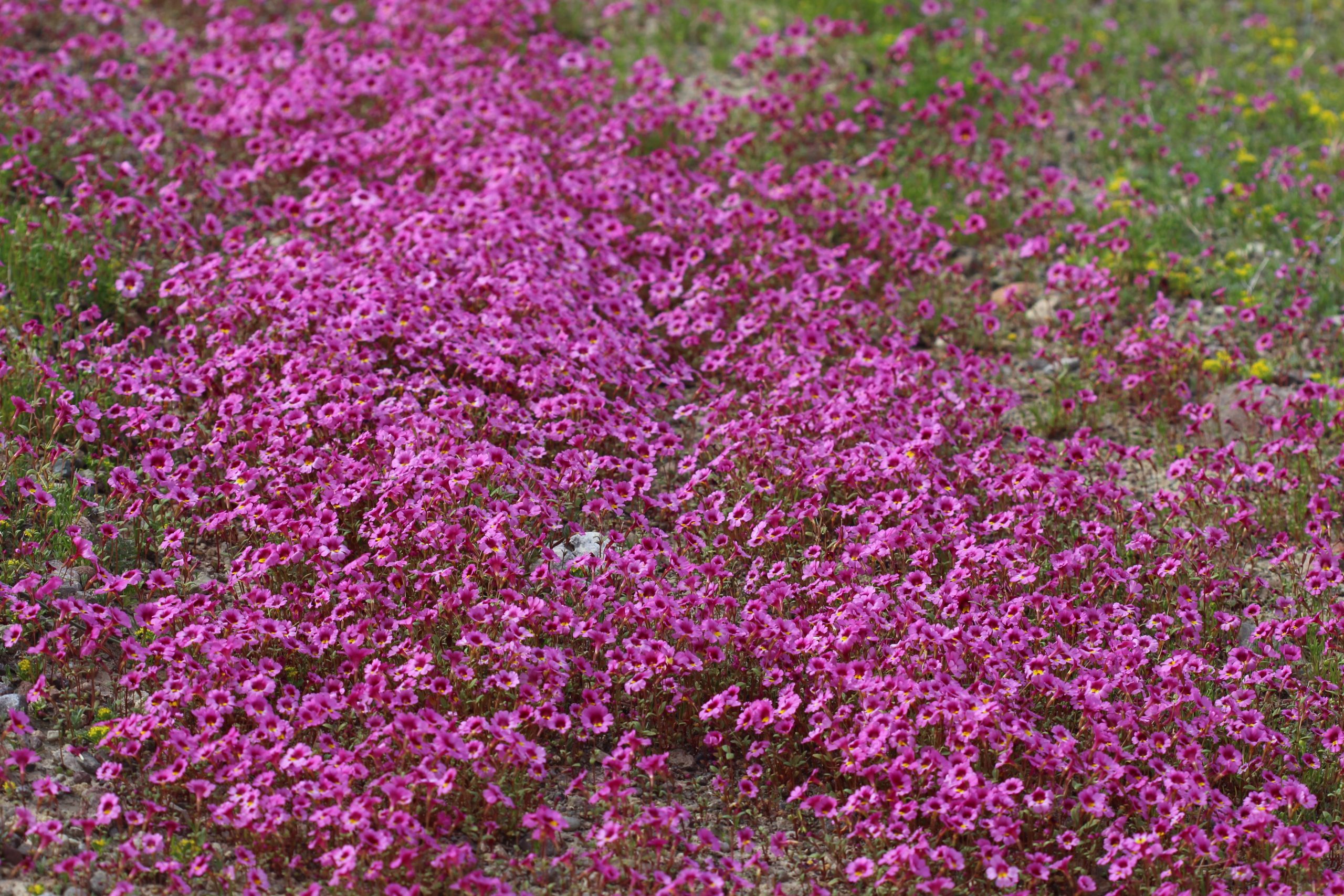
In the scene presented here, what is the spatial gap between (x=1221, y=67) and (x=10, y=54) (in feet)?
34.2

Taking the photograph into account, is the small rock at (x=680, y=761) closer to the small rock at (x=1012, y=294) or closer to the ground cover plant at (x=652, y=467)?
the ground cover plant at (x=652, y=467)

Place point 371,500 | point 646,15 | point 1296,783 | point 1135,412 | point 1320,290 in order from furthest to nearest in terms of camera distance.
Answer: point 646,15 → point 1320,290 → point 1135,412 → point 371,500 → point 1296,783

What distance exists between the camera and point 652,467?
6.93 metres

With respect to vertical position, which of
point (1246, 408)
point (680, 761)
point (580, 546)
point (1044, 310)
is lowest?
point (680, 761)

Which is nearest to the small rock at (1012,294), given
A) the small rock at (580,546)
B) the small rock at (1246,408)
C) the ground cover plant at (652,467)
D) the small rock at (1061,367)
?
the ground cover plant at (652,467)

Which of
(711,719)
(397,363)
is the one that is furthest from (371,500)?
(711,719)

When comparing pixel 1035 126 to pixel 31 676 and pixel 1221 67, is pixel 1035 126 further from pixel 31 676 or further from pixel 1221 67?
pixel 31 676

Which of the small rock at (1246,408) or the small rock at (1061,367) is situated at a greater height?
the small rock at (1061,367)

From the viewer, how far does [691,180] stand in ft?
31.5

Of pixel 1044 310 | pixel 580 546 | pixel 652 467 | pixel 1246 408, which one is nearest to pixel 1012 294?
pixel 1044 310

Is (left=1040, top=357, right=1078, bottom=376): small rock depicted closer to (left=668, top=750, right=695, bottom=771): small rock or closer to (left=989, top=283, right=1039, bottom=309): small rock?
(left=989, top=283, right=1039, bottom=309): small rock

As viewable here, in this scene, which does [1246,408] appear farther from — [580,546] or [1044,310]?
[580,546]

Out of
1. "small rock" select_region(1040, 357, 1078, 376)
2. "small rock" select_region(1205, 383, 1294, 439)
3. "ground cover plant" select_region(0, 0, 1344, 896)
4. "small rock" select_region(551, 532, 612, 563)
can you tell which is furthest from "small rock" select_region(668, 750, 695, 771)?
"small rock" select_region(1205, 383, 1294, 439)

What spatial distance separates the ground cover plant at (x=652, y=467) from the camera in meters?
5.12
